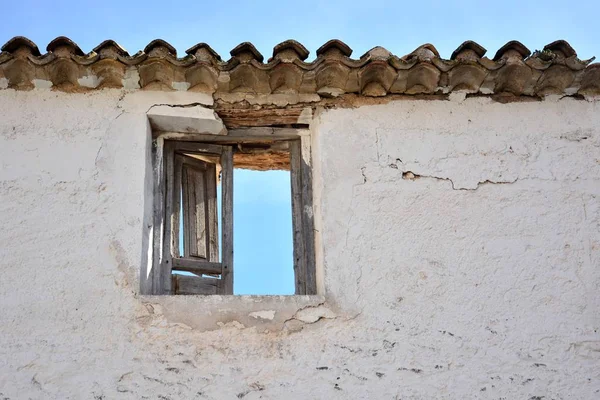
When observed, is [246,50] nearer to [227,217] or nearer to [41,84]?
[227,217]

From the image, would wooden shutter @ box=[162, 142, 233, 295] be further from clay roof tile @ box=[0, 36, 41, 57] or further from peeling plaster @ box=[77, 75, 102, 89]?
clay roof tile @ box=[0, 36, 41, 57]

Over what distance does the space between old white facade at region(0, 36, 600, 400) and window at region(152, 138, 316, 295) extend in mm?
159

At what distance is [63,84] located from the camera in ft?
17.3

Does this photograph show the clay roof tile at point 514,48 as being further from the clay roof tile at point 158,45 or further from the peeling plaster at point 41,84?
the peeling plaster at point 41,84

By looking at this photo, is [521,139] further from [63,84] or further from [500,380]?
[63,84]

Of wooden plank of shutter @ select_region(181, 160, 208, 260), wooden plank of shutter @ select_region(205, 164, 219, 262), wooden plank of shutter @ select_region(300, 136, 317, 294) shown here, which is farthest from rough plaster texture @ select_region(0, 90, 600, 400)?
wooden plank of shutter @ select_region(205, 164, 219, 262)

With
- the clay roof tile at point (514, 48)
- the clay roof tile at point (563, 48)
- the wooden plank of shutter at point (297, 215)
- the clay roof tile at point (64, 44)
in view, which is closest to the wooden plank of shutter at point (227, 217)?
the wooden plank of shutter at point (297, 215)

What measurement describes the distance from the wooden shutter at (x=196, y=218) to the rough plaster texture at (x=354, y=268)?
0.27 meters

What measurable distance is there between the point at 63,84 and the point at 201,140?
0.91m

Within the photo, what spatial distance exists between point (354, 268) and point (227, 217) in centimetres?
91

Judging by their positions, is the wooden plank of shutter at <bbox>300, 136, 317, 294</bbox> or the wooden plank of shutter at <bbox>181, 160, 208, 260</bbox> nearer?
the wooden plank of shutter at <bbox>300, 136, 317, 294</bbox>

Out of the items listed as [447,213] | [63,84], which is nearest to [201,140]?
[63,84]

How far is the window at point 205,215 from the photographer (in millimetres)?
5094

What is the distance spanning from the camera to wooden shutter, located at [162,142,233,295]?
16.8 feet
